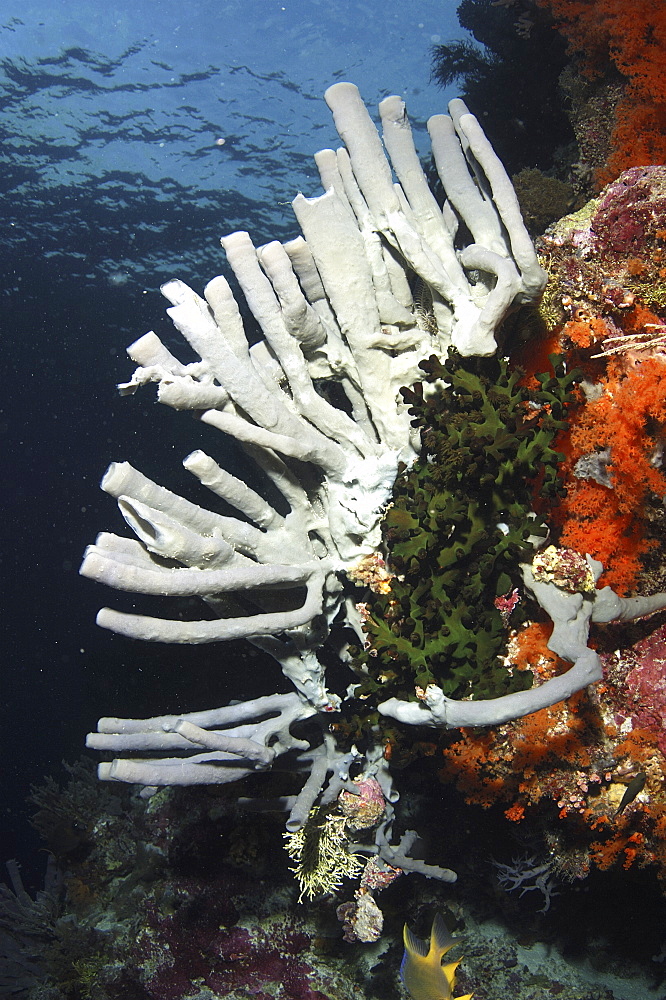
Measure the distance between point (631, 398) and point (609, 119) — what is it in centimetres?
345

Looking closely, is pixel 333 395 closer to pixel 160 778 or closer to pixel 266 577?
pixel 266 577

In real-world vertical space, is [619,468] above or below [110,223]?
below

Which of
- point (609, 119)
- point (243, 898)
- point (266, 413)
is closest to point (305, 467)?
point (266, 413)

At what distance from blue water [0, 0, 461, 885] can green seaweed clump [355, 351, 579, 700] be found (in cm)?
761

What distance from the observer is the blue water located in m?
13.8

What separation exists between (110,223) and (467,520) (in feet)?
61.1

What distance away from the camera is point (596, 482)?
124 inches

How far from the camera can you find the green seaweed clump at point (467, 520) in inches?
112

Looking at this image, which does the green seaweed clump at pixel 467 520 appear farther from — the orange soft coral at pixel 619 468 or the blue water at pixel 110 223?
the blue water at pixel 110 223

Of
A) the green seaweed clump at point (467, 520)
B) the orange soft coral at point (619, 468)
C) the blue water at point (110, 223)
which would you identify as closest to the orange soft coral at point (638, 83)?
the orange soft coral at point (619, 468)

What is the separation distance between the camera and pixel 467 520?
3.03 m

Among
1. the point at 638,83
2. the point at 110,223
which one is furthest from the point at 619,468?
the point at 110,223

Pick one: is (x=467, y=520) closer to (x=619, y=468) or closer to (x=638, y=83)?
(x=619, y=468)

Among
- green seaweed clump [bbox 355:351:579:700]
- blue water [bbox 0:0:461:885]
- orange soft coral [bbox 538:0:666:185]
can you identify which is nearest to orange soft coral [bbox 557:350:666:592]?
green seaweed clump [bbox 355:351:579:700]
